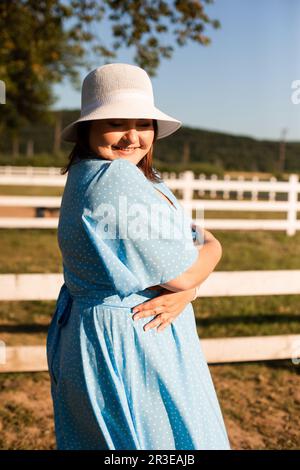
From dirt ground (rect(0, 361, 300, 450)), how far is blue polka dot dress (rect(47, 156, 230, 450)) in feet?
5.59

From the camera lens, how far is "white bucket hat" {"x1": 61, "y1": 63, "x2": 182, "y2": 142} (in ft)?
5.27

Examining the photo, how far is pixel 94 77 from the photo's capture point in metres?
1.67

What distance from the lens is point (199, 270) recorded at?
1.67 metres

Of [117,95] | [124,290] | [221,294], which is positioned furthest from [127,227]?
[221,294]

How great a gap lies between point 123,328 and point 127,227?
306mm

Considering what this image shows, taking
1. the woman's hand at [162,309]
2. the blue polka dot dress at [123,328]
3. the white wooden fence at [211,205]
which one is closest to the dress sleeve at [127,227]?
the blue polka dot dress at [123,328]

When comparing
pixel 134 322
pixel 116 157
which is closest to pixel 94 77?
pixel 116 157

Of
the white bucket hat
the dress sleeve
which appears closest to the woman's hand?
the dress sleeve

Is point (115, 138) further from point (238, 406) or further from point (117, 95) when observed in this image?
point (238, 406)

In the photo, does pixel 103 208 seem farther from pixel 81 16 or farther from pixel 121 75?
pixel 81 16

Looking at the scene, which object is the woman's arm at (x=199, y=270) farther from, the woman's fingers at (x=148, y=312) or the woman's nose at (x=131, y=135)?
the woman's nose at (x=131, y=135)

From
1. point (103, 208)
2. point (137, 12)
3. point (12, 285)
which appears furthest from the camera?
point (137, 12)

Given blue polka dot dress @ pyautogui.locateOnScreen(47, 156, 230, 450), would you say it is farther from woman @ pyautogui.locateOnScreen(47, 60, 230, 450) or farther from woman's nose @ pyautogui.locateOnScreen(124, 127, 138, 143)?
woman's nose @ pyautogui.locateOnScreen(124, 127, 138, 143)

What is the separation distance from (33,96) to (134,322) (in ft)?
106
